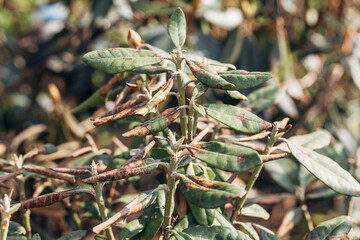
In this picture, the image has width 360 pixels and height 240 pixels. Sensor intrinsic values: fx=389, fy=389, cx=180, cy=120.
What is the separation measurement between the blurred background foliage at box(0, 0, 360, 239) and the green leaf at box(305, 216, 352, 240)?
0.67 m

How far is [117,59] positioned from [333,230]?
381 millimetres

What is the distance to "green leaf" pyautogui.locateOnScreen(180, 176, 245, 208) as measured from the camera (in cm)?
40

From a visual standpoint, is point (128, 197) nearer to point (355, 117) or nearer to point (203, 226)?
point (203, 226)

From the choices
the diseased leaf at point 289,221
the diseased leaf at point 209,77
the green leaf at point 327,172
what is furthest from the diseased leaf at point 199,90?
the diseased leaf at point 289,221

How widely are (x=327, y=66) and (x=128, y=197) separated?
3.72 feet

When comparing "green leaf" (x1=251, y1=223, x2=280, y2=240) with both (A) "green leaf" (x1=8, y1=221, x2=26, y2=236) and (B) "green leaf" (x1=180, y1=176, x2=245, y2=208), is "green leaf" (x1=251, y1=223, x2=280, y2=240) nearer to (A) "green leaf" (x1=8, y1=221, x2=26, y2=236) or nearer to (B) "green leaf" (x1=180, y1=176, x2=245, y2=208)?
(B) "green leaf" (x1=180, y1=176, x2=245, y2=208)

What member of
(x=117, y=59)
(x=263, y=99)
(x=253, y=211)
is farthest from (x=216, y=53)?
(x=117, y=59)

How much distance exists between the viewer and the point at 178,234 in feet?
1.54

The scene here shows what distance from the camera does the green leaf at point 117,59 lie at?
18.2 inches

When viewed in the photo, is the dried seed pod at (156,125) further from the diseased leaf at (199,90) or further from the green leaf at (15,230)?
the green leaf at (15,230)

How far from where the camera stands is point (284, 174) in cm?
91

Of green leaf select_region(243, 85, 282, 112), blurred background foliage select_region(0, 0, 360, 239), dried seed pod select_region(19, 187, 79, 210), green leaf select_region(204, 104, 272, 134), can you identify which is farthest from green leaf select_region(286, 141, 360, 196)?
blurred background foliage select_region(0, 0, 360, 239)

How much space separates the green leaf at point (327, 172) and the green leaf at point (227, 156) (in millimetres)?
96

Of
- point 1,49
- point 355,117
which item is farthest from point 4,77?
point 355,117
